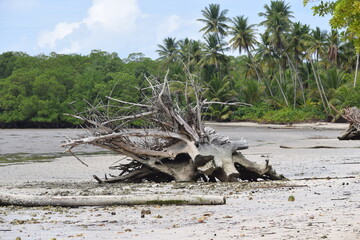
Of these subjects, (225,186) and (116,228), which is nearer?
(116,228)

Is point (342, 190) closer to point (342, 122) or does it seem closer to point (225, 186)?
point (225, 186)

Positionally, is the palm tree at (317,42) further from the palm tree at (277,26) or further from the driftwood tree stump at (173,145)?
the driftwood tree stump at (173,145)

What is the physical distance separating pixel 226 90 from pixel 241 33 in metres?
7.16

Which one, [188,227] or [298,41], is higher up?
[298,41]

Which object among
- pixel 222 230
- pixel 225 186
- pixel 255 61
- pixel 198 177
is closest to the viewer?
pixel 222 230

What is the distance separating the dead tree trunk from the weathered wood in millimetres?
17219

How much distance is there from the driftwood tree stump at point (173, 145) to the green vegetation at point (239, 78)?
36565mm

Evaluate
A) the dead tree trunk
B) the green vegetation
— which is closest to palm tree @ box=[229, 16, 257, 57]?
the green vegetation

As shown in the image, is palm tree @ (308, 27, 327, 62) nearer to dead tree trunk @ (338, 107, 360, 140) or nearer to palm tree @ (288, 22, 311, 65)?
palm tree @ (288, 22, 311, 65)

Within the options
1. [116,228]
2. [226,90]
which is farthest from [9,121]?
[116,228]

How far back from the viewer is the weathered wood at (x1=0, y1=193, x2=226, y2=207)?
686 cm

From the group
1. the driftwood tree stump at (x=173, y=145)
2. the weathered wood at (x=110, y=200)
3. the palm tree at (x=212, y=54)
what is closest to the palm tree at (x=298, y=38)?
the palm tree at (x=212, y=54)

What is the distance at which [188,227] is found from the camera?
5.39 m

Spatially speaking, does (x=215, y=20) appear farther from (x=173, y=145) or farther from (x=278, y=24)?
(x=173, y=145)
